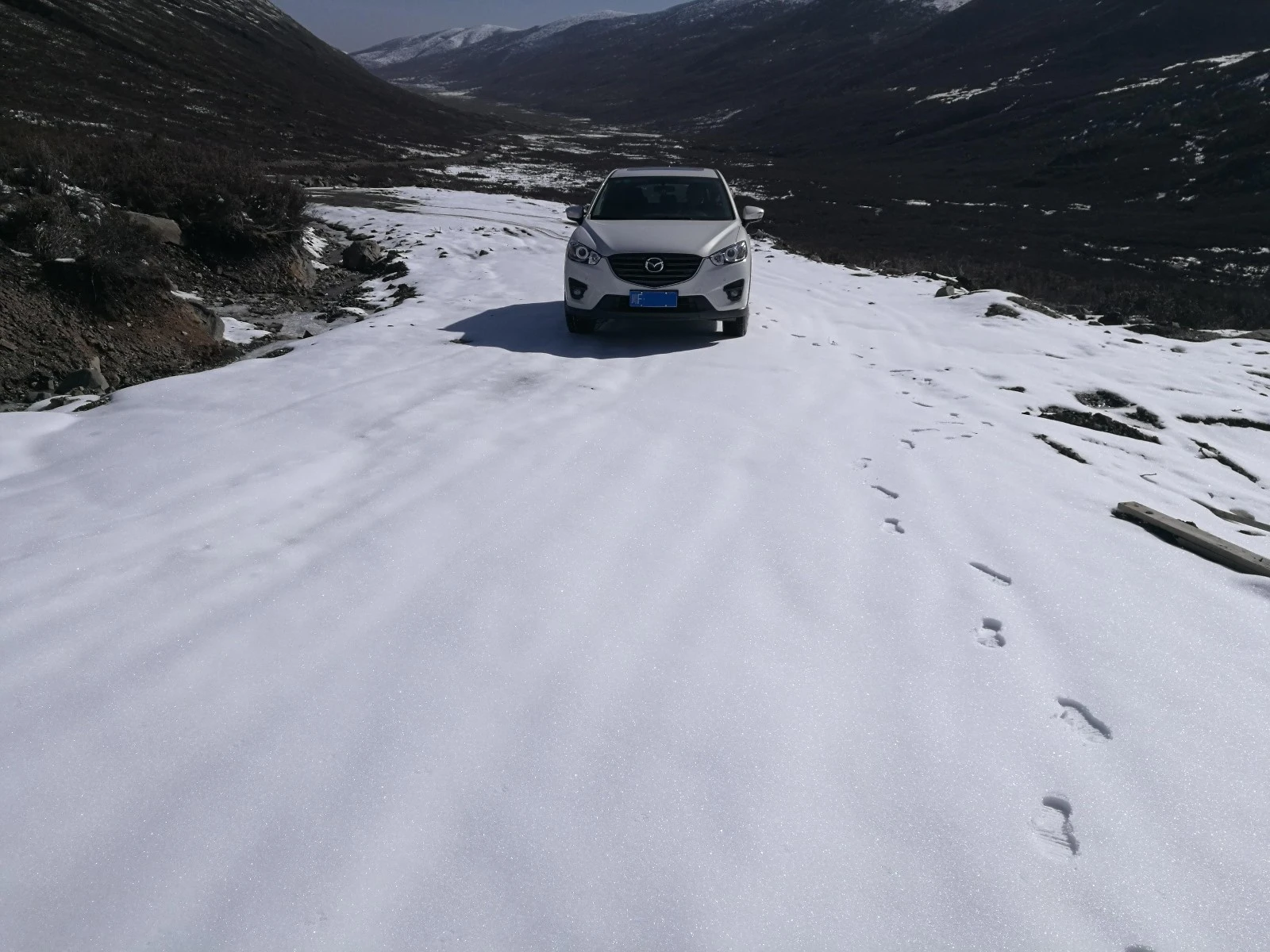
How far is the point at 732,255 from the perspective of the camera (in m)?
7.84

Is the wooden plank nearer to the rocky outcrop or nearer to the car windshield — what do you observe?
the car windshield

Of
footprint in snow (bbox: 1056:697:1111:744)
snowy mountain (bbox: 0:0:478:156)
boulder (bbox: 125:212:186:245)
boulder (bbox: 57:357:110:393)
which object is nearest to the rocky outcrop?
boulder (bbox: 125:212:186:245)

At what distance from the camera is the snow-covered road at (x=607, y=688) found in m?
1.90

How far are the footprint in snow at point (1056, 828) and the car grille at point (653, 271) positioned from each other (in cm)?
609

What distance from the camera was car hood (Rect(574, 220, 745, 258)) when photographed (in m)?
7.64

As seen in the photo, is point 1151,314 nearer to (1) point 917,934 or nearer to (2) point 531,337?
(2) point 531,337

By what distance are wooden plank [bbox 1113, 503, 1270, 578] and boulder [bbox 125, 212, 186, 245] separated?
9318mm

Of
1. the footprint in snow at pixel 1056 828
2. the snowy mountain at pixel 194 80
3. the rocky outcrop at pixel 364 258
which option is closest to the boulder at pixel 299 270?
the rocky outcrop at pixel 364 258

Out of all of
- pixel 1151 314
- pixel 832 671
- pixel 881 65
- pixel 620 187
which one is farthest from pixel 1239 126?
pixel 881 65

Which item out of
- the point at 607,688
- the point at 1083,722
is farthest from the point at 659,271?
the point at 1083,722

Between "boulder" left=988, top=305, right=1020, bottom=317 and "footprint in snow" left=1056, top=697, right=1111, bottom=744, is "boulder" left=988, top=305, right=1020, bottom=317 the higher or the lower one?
the higher one

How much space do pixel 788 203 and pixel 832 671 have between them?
1429 inches

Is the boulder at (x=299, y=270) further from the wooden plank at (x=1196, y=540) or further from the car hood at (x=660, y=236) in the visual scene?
the wooden plank at (x=1196, y=540)

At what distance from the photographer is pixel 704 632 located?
2.94m
